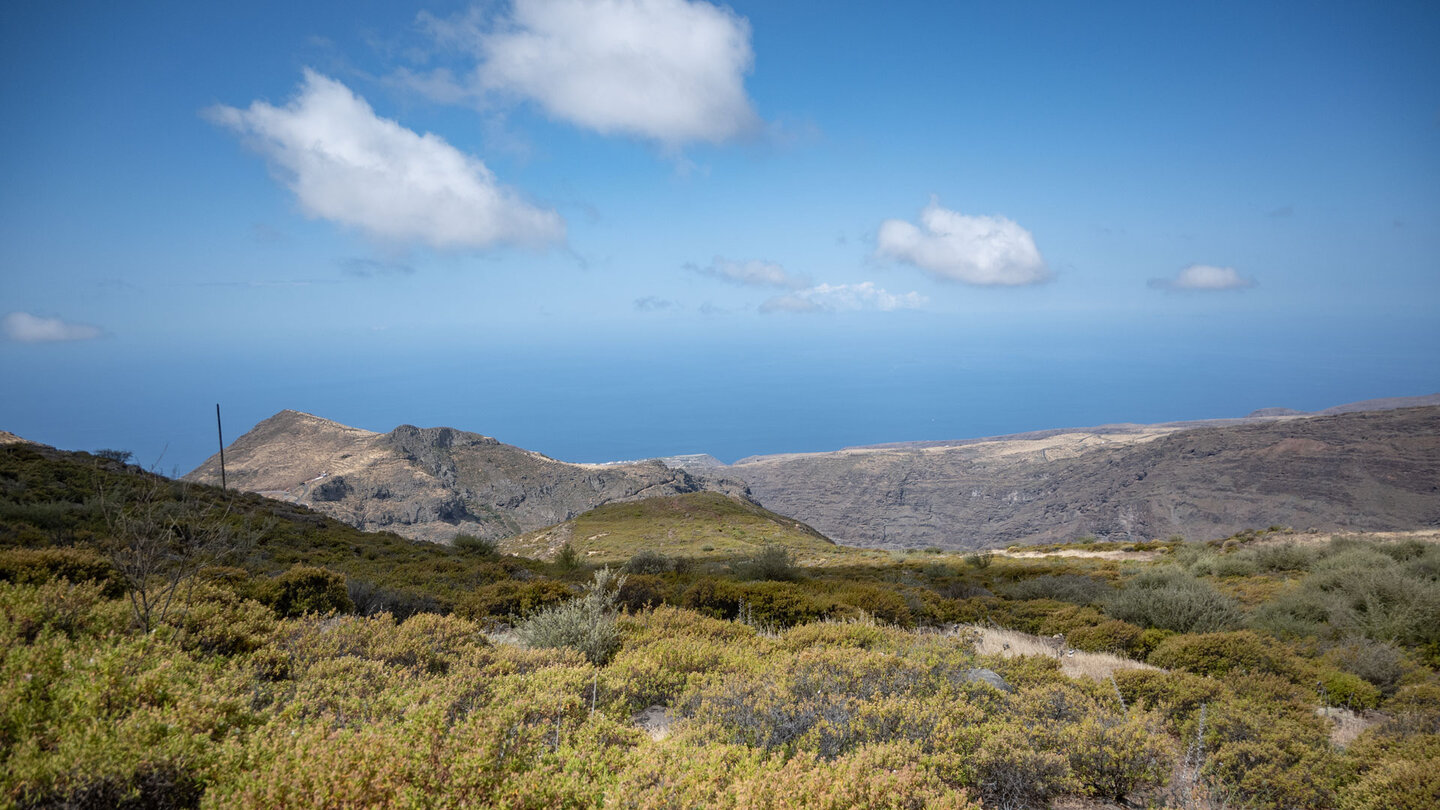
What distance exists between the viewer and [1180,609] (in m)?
10.2

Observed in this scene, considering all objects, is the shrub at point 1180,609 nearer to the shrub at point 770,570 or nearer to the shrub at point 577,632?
the shrub at point 770,570

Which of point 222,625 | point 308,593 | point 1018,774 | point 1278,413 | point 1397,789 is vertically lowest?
point 1397,789

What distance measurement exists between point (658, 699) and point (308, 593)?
578 centimetres

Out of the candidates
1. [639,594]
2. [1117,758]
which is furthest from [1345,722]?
[639,594]

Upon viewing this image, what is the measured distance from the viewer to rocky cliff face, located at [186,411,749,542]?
44094 mm

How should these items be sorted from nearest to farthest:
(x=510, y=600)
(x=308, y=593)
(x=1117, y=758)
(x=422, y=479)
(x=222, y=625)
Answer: (x=1117, y=758)
(x=222, y=625)
(x=308, y=593)
(x=510, y=600)
(x=422, y=479)

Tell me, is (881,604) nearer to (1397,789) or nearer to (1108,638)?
(1108,638)

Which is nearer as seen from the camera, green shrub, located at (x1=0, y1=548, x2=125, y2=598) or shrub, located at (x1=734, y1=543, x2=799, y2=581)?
green shrub, located at (x1=0, y1=548, x2=125, y2=598)

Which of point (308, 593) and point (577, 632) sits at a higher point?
point (308, 593)

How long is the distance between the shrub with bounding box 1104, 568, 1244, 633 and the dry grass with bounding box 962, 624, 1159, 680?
2.39m

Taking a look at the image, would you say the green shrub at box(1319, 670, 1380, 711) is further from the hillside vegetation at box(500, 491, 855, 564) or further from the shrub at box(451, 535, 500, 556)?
the shrub at box(451, 535, 500, 556)

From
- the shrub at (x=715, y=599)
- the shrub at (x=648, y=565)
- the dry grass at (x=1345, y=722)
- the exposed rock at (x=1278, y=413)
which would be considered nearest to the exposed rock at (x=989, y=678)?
the dry grass at (x=1345, y=722)

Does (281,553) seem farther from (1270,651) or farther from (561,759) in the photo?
(1270,651)

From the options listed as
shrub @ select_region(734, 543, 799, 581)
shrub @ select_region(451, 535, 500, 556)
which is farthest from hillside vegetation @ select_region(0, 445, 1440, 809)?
shrub @ select_region(451, 535, 500, 556)
